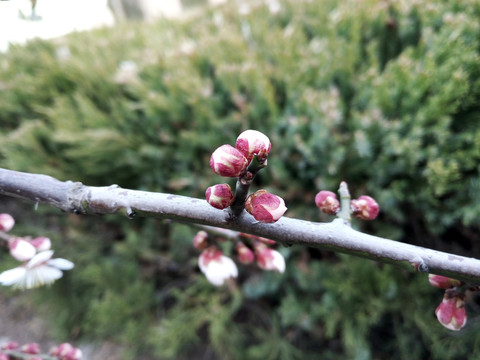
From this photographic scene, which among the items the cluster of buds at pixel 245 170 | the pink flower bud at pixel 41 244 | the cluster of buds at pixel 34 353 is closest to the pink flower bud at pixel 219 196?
the cluster of buds at pixel 245 170

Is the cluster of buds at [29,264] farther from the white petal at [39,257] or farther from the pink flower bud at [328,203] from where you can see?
the pink flower bud at [328,203]

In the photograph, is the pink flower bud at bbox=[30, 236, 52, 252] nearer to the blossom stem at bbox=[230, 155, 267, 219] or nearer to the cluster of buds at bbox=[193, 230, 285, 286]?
the cluster of buds at bbox=[193, 230, 285, 286]

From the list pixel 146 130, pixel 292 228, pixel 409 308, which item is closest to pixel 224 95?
pixel 146 130

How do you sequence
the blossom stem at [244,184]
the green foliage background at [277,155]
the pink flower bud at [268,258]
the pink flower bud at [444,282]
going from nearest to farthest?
the blossom stem at [244,184]
the pink flower bud at [444,282]
the pink flower bud at [268,258]
the green foliage background at [277,155]

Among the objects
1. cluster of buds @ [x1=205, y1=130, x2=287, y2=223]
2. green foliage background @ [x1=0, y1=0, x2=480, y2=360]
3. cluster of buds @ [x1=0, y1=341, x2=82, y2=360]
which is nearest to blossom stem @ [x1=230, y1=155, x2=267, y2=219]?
cluster of buds @ [x1=205, y1=130, x2=287, y2=223]

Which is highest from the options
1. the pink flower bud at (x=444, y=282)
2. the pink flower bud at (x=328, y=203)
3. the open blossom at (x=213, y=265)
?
the pink flower bud at (x=328, y=203)

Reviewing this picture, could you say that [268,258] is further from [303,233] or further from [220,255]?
[303,233]

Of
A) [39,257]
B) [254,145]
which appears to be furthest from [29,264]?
[254,145]
